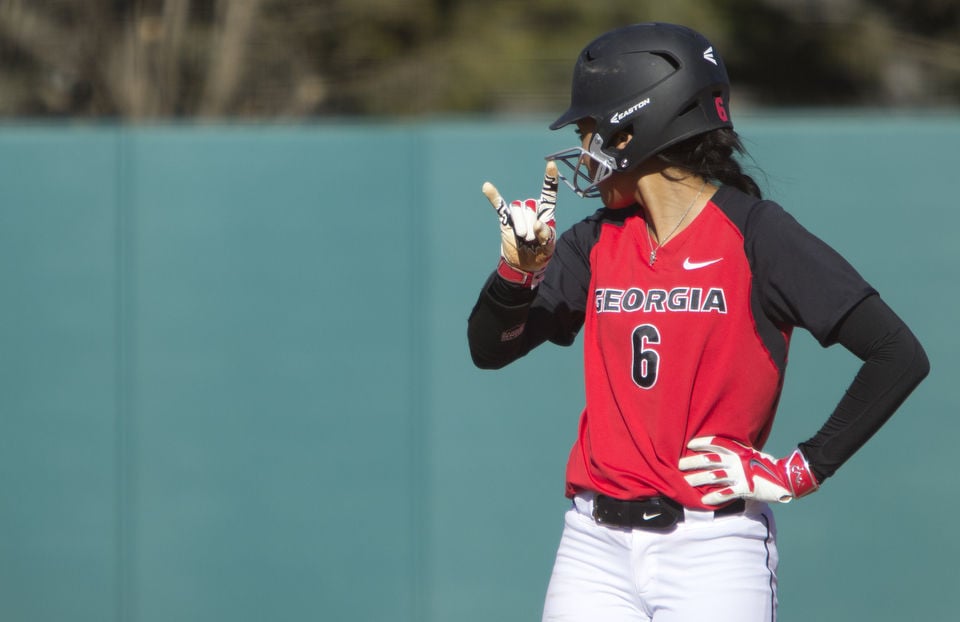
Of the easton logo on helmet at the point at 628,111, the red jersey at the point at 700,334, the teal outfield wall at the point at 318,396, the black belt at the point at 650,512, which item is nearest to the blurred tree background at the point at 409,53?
the teal outfield wall at the point at 318,396

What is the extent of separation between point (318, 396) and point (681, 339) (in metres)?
2.15

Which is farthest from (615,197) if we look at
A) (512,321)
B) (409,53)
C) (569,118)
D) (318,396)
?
(409,53)

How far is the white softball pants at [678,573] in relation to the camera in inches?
93.1

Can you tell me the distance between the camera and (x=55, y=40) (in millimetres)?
6332

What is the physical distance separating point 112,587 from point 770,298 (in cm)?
312

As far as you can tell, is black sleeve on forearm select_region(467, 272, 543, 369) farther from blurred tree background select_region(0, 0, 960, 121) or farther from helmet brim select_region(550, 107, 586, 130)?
blurred tree background select_region(0, 0, 960, 121)

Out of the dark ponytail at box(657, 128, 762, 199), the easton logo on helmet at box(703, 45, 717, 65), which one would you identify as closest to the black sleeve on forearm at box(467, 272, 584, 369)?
the dark ponytail at box(657, 128, 762, 199)

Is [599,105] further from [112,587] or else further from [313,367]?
[112,587]

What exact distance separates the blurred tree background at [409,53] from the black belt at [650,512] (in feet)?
14.0

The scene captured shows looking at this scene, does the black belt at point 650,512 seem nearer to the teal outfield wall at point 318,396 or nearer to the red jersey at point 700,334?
the red jersey at point 700,334

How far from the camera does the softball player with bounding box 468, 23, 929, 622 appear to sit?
2363 millimetres

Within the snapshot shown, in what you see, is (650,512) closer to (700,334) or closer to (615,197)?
(700,334)

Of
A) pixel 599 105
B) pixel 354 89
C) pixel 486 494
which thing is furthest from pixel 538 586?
pixel 354 89

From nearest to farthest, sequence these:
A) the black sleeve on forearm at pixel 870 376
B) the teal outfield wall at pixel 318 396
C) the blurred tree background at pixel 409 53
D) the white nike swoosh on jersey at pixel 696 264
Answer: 1. the black sleeve on forearm at pixel 870 376
2. the white nike swoosh on jersey at pixel 696 264
3. the teal outfield wall at pixel 318 396
4. the blurred tree background at pixel 409 53
